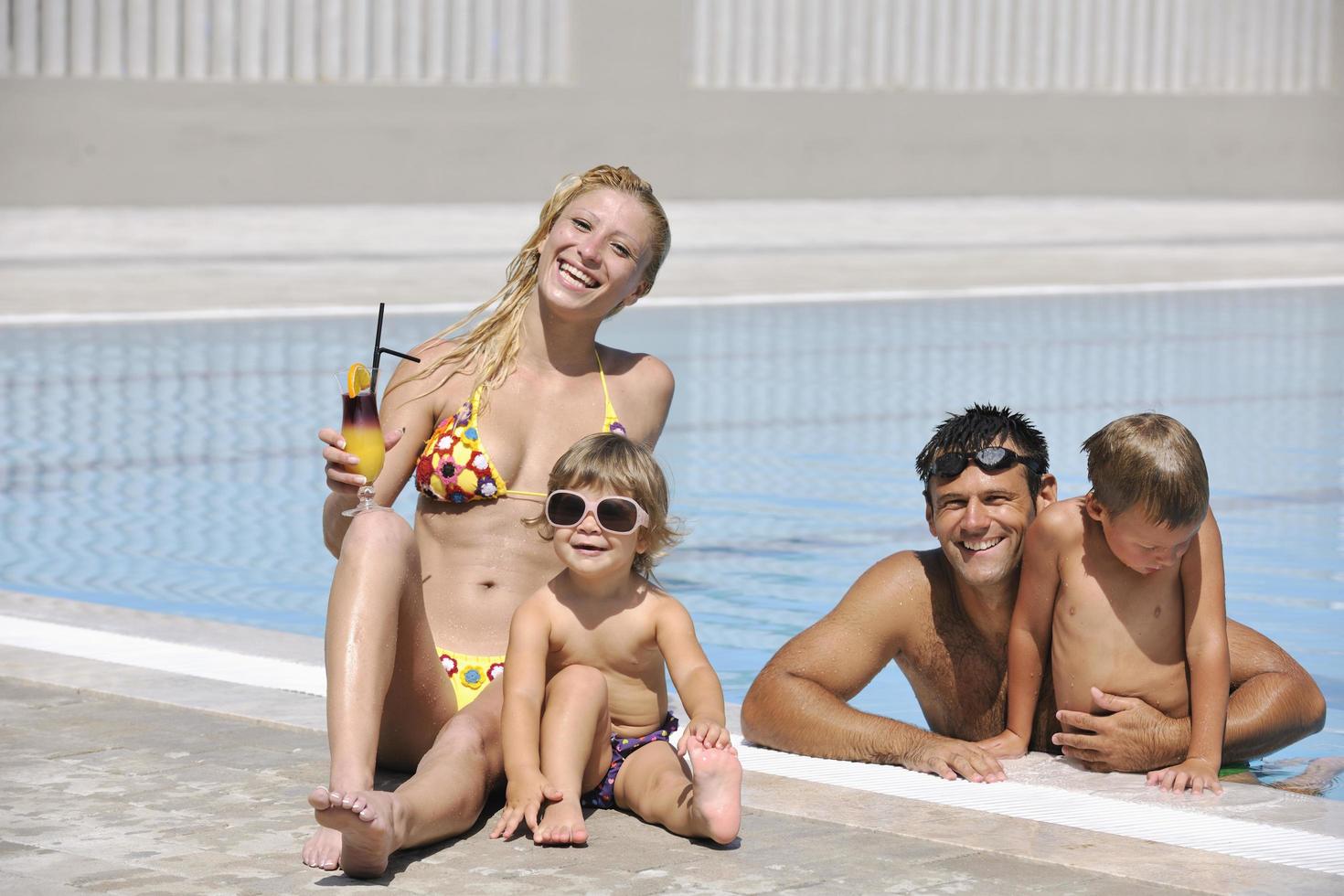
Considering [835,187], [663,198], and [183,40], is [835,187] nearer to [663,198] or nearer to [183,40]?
[663,198]

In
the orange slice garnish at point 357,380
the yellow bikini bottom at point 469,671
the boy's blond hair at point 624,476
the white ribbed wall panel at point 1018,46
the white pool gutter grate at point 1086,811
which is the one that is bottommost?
the white pool gutter grate at point 1086,811

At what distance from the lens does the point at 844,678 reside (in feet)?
14.9

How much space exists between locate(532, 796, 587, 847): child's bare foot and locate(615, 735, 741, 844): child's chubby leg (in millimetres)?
171

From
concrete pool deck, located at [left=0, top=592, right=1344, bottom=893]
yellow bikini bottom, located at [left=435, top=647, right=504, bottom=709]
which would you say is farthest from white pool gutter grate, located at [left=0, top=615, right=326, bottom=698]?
yellow bikini bottom, located at [left=435, top=647, right=504, bottom=709]

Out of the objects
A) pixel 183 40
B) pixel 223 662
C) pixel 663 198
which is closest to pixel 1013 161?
pixel 663 198

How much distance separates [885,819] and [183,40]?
20296 millimetres

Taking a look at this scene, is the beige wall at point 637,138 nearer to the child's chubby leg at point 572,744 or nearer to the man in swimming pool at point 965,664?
the man in swimming pool at point 965,664

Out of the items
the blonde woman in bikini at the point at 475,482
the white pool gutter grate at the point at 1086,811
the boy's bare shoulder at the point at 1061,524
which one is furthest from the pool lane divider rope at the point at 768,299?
the boy's bare shoulder at the point at 1061,524

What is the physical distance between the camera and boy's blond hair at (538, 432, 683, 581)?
3838 millimetres

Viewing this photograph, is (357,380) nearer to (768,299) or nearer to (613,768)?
(613,768)

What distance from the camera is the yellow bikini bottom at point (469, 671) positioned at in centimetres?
411

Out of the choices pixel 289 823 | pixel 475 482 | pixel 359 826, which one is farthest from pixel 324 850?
pixel 475 482

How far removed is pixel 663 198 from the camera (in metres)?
25.7

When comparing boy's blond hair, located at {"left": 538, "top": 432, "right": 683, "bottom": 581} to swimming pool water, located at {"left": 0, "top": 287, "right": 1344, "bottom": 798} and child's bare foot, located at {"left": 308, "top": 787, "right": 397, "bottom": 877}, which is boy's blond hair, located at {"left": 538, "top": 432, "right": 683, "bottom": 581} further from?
swimming pool water, located at {"left": 0, "top": 287, "right": 1344, "bottom": 798}
